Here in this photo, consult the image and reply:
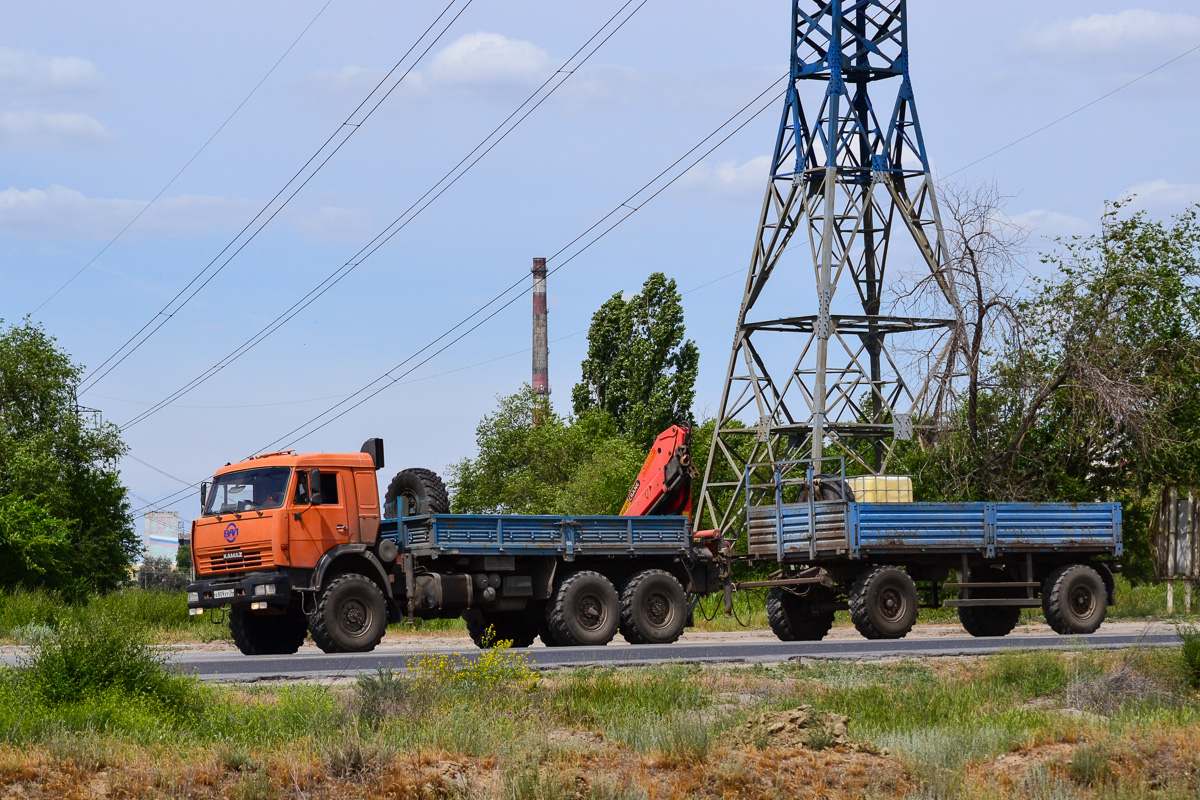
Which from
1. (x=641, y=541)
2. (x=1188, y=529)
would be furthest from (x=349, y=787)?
(x=1188, y=529)

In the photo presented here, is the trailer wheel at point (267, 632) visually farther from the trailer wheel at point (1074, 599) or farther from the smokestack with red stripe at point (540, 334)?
the smokestack with red stripe at point (540, 334)

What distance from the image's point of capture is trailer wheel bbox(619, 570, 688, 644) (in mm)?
23469

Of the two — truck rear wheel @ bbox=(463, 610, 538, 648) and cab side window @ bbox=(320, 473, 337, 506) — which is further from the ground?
cab side window @ bbox=(320, 473, 337, 506)

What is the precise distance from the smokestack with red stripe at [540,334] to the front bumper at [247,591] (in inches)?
1467

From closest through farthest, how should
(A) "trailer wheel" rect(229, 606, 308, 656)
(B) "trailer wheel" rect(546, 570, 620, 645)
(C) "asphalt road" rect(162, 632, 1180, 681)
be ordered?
(C) "asphalt road" rect(162, 632, 1180, 681), (B) "trailer wheel" rect(546, 570, 620, 645), (A) "trailer wheel" rect(229, 606, 308, 656)

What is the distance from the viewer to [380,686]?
12.7 meters

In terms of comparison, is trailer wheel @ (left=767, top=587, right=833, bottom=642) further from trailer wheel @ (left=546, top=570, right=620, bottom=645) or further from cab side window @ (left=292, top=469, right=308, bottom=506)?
cab side window @ (left=292, top=469, right=308, bottom=506)

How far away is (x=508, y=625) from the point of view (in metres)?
25.0

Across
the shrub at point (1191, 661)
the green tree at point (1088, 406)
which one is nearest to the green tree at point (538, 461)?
the green tree at point (1088, 406)

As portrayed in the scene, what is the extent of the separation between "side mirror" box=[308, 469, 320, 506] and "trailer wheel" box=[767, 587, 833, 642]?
7973 millimetres

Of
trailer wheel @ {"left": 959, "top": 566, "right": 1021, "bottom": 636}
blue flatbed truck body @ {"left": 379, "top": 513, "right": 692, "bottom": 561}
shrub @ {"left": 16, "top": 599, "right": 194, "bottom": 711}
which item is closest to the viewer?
shrub @ {"left": 16, "top": 599, "right": 194, "bottom": 711}

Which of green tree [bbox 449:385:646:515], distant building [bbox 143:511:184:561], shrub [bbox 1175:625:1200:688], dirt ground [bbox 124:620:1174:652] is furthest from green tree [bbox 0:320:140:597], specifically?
distant building [bbox 143:511:184:561]

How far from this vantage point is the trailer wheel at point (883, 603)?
76.2 ft

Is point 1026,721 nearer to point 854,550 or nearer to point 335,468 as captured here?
point 854,550
